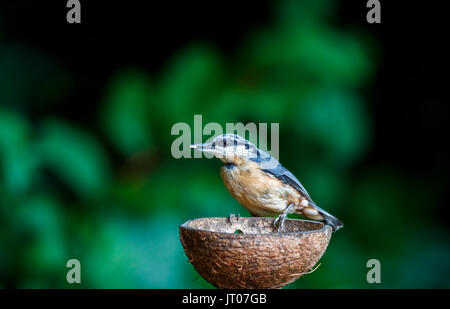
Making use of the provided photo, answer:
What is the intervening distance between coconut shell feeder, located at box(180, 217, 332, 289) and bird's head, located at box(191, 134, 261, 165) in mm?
479

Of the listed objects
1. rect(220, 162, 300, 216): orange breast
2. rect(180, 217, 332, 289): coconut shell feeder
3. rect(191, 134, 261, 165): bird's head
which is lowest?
rect(180, 217, 332, 289): coconut shell feeder

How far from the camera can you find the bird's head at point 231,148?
9.83 feet

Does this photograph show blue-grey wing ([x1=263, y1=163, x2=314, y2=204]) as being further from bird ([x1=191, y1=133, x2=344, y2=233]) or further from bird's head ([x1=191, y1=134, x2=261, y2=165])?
bird's head ([x1=191, y1=134, x2=261, y2=165])

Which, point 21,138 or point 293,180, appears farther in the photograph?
point 21,138

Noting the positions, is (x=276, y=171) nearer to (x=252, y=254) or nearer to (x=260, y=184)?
(x=260, y=184)

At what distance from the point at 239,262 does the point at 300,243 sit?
29cm

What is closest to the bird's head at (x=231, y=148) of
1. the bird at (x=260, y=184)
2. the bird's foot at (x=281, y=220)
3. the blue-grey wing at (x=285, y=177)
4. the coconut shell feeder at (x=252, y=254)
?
the bird at (x=260, y=184)

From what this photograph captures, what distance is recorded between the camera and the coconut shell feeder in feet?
8.45

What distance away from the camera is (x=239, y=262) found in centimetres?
261

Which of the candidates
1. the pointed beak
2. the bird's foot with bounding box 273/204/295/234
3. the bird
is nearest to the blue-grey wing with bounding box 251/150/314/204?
the bird

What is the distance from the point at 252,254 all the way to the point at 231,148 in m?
0.68

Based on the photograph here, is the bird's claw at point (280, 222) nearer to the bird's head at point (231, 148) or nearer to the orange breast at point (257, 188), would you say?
the orange breast at point (257, 188)

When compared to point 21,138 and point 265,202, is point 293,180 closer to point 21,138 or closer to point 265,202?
point 265,202

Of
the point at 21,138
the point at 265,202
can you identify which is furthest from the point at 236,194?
the point at 21,138
